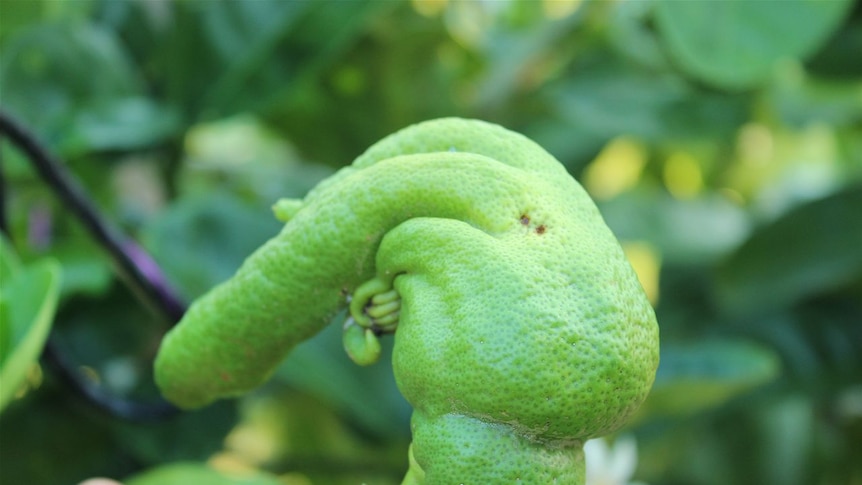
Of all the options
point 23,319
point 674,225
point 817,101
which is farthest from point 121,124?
point 817,101

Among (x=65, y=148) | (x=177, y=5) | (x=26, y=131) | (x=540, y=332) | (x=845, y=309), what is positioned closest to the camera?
(x=540, y=332)

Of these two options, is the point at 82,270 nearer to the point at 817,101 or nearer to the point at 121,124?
the point at 121,124

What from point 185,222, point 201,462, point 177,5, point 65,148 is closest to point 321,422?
point 201,462

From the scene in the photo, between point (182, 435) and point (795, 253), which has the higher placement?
point (182, 435)

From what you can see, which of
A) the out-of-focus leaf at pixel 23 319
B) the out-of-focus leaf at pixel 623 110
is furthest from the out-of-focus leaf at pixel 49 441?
the out-of-focus leaf at pixel 623 110

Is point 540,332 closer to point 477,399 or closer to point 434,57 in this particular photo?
point 477,399

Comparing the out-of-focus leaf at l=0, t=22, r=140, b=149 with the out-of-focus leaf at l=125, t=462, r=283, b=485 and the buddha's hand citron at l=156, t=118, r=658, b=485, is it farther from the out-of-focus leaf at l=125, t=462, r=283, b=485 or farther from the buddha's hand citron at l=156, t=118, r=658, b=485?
the buddha's hand citron at l=156, t=118, r=658, b=485

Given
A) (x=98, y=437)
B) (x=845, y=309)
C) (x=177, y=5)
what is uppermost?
(x=177, y=5)
